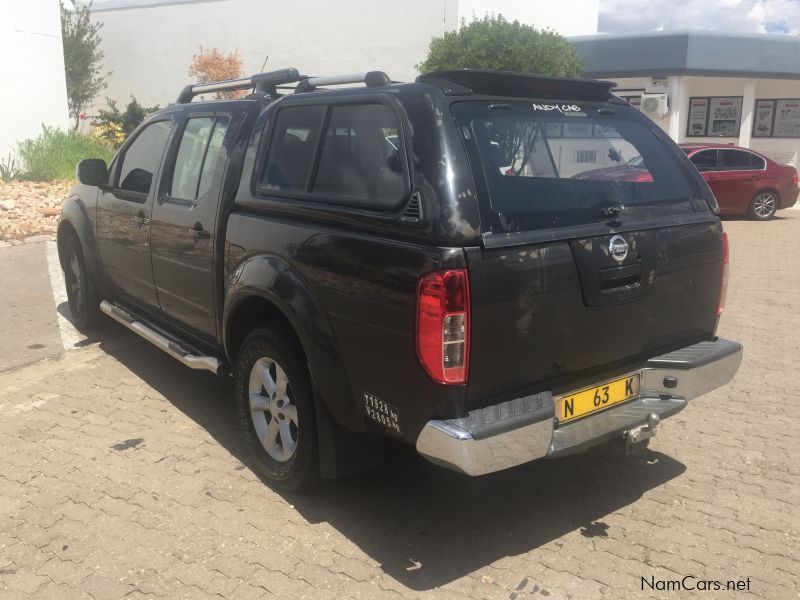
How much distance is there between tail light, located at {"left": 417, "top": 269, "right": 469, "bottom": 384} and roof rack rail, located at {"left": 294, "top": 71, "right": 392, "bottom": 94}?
1.10 m

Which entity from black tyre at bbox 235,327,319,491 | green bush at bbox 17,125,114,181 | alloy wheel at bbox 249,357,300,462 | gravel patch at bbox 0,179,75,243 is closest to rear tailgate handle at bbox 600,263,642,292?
black tyre at bbox 235,327,319,491

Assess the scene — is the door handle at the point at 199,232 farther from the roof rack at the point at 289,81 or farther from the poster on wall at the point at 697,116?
the poster on wall at the point at 697,116

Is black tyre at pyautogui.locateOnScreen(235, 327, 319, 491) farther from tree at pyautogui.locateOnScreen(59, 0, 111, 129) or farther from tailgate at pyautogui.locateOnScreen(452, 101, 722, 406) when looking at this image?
tree at pyautogui.locateOnScreen(59, 0, 111, 129)

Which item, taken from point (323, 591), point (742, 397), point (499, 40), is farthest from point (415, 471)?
point (499, 40)

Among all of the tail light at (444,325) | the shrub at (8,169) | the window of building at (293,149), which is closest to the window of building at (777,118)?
the shrub at (8,169)

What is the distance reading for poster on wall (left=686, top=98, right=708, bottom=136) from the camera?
25609 mm

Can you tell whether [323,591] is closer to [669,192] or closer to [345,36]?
[669,192]

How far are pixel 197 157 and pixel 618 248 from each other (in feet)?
8.74

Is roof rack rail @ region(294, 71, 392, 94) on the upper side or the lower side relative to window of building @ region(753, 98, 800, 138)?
upper

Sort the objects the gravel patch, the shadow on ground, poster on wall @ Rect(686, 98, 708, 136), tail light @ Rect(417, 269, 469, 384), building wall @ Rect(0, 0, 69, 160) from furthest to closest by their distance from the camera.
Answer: poster on wall @ Rect(686, 98, 708, 136), building wall @ Rect(0, 0, 69, 160), the gravel patch, the shadow on ground, tail light @ Rect(417, 269, 469, 384)

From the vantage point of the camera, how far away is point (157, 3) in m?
33.8

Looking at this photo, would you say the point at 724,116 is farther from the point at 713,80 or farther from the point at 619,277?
the point at 619,277

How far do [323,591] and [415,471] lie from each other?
116 cm

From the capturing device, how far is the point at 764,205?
15672mm
